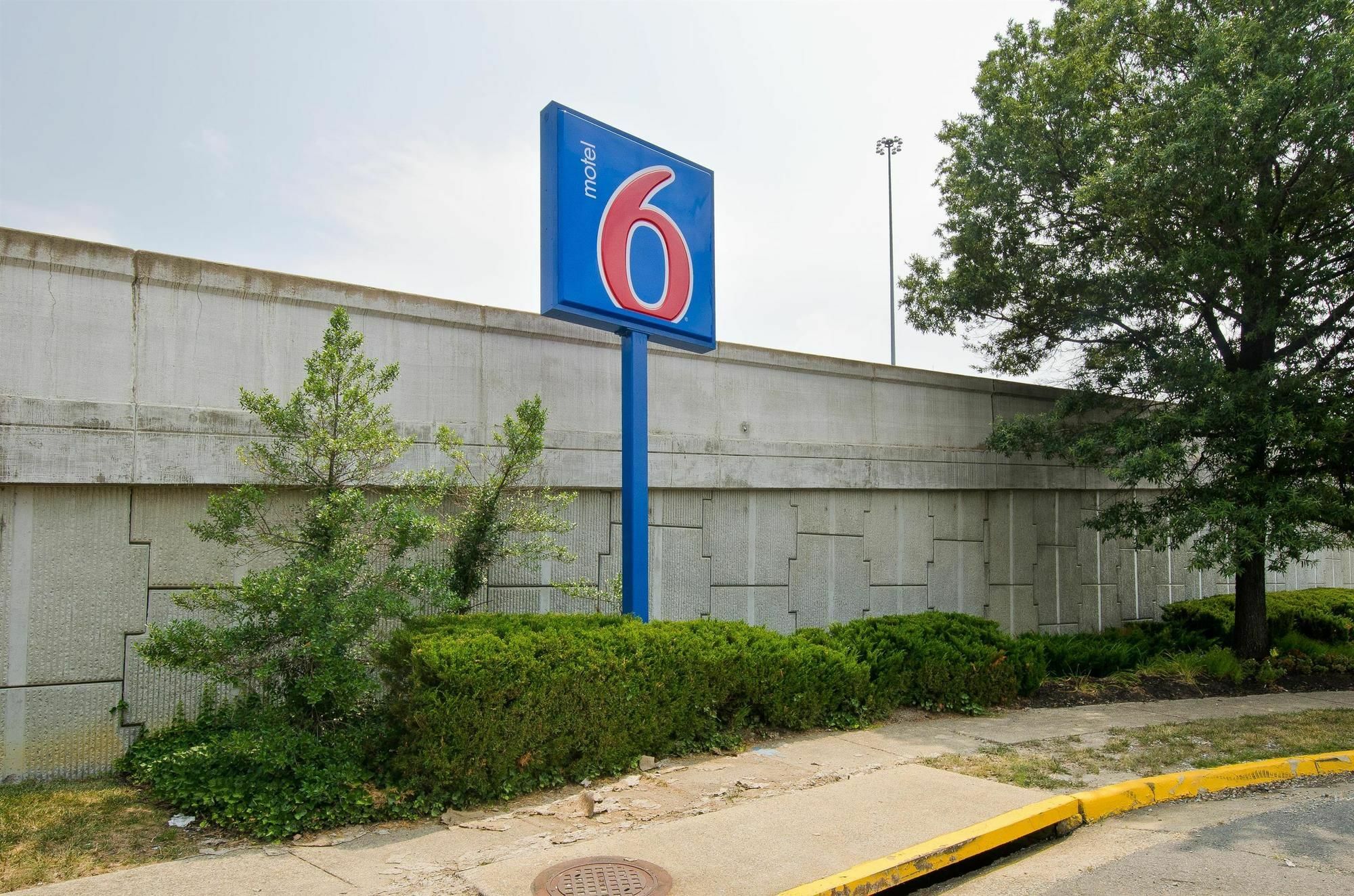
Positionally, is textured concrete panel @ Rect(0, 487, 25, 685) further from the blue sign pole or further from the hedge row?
the blue sign pole

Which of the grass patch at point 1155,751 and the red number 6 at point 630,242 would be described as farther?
the red number 6 at point 630,242

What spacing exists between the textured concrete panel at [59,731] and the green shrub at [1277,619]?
1322 cm

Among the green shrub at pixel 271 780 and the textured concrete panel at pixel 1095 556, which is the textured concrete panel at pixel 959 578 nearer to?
the textured concrete panel at pixel 1095 556

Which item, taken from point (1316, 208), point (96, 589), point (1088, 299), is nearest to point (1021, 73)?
point (1088, 299)

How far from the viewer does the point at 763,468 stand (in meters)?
10.3

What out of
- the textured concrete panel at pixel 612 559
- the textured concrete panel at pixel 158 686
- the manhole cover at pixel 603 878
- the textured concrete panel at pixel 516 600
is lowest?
the manhole cover at pixel 603 878

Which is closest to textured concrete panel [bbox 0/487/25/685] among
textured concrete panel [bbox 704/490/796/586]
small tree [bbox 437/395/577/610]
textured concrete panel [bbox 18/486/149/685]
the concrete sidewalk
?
textured concrete panel [bbox 18/486/149/685]

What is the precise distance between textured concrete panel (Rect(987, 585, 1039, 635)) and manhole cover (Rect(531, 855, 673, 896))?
28.4 ft

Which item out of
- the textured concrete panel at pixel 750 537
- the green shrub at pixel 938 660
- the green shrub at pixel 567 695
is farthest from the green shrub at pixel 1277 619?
the green shrub at pixel 567 695

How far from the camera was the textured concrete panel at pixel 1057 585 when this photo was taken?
13.0 meters

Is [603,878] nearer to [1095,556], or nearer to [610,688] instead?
[610,688]

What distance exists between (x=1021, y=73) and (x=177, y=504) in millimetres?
10872

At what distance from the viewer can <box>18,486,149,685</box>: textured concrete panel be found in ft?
20.9

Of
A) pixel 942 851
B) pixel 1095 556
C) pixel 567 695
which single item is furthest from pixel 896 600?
pixel 942 851
